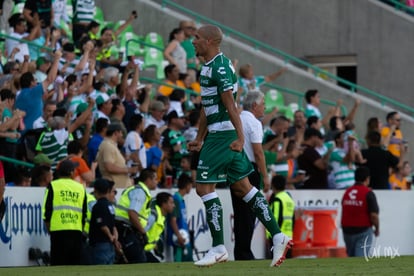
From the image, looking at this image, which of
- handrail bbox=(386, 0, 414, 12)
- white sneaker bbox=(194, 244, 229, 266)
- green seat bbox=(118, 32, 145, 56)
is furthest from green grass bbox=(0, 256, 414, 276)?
handrail bbox=(386, 0, 414, 12)

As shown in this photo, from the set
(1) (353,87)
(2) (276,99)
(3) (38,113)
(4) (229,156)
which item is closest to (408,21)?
(1) (353,87)

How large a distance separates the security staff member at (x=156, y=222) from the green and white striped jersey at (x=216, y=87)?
595cm

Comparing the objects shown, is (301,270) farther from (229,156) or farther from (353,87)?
(353,87)

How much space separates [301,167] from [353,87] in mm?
8612

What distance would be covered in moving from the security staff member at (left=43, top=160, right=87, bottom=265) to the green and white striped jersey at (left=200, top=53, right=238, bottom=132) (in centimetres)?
426

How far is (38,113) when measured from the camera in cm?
2002

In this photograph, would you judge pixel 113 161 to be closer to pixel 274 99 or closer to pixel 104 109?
pixel 104 109

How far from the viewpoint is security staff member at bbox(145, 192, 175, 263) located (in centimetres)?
1888

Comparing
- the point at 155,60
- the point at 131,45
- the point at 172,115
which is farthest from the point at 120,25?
the point at 172,115

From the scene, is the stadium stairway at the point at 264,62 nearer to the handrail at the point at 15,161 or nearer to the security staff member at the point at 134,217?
the handrail at the point at 15,161

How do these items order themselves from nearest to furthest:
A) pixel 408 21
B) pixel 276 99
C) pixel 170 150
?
pixel 170 150 < pixel 276 99 < pixel 408 21

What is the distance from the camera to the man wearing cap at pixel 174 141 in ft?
70.1

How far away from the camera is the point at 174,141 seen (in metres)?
21.4

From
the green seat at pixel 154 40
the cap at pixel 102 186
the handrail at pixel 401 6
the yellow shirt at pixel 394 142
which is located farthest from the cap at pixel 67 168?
the handrail at pixel 401 6
